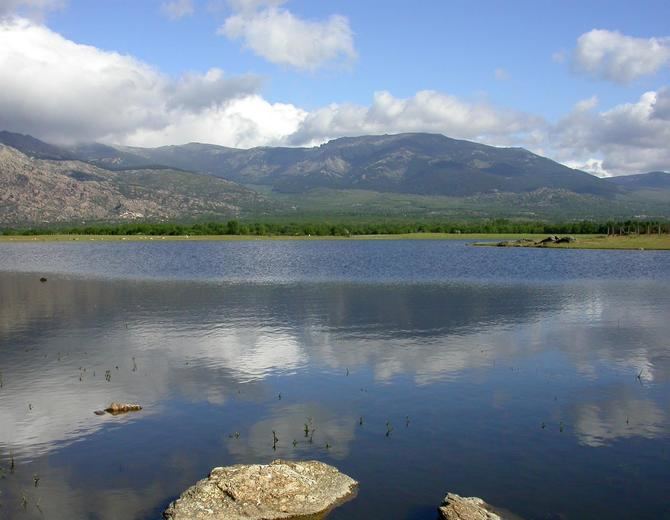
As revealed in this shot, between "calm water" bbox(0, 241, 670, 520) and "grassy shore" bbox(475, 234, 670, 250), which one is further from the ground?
"grassy shore" bbox(475, 234, 670, 250)

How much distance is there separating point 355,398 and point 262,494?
11.7 meters

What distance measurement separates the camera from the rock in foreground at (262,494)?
733 inches

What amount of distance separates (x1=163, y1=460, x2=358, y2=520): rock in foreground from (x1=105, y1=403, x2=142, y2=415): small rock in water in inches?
395

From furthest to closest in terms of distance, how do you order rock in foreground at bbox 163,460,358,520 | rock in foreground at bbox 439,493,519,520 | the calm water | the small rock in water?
1. the small rock in water
2. the calm water
3. rock in foreground at bbox 163,460,358,520
4. rock in foreground at bbox 439,493,519,520

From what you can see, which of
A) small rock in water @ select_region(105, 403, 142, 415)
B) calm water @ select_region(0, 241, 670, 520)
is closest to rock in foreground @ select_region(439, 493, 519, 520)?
calm water @ select_region(0, 241, 670, 520)

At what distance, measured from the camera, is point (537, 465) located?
74.3ft

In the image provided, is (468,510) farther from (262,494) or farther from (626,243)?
(626,243)

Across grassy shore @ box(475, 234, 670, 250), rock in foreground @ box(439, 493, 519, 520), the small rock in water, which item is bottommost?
the small rock in water

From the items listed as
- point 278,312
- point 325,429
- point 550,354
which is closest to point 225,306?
point 278,312

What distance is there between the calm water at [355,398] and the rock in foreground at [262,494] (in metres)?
0.78

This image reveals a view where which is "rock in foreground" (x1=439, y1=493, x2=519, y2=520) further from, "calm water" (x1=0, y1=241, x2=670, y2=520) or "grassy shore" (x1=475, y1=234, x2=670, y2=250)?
"grassy shore" (x1=475, y1=234, x2=670, y2=250)

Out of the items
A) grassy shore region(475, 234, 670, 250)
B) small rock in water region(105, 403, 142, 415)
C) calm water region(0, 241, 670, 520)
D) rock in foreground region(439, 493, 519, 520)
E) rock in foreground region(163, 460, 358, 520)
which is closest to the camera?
rock in foreground region(439, 493, 519, 520)

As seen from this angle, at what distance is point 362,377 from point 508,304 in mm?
31970

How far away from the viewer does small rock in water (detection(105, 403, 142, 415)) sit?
28609 millimetres
